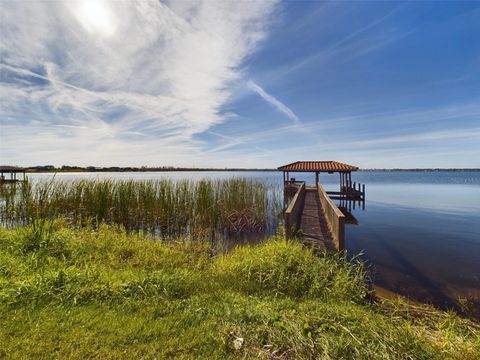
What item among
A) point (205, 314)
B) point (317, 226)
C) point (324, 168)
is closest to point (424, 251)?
point (317, 226)

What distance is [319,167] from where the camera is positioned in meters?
22.1

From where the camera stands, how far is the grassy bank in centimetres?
262

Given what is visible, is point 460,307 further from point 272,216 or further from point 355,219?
point 355,219

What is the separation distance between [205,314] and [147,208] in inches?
340

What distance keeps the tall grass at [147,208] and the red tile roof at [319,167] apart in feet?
36.2

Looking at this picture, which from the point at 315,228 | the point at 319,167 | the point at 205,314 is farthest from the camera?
the point at 319,167

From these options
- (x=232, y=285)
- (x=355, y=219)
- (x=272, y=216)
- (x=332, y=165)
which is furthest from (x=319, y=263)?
(x=332, y=165)

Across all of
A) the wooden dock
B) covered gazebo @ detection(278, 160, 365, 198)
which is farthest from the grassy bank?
covered gazebo @ detection(278, 160, 365, 198)

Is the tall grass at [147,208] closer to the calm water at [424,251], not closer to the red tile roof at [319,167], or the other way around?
the calm water at [424,251]

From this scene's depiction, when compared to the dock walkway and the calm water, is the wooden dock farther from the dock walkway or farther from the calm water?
the calm water

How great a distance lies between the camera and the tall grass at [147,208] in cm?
1005

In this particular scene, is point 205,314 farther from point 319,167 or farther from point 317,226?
point 319,167

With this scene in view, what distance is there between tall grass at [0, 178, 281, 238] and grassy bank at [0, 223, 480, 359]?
4785 mm

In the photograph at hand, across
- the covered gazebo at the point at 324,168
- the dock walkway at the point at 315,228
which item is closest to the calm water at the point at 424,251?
the dock walkway at the point at 315,228
